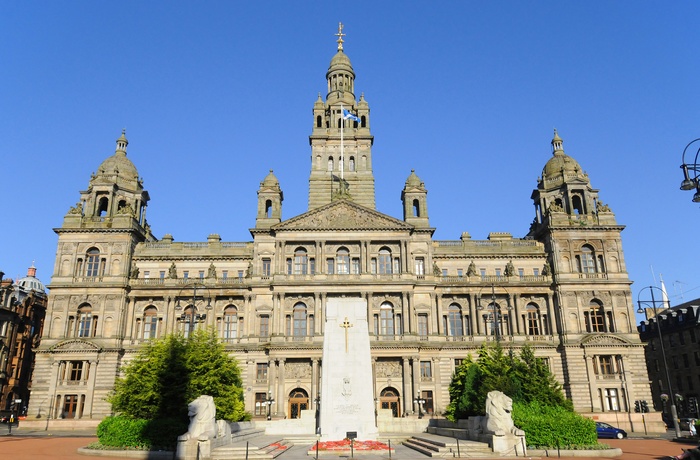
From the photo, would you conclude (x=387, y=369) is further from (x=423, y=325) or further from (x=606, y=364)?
(x=606, y=364)

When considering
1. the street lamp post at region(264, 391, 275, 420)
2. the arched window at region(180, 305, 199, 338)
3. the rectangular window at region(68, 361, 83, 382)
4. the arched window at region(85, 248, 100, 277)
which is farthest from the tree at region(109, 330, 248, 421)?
the arched window at region(85, 248, 100, 277)

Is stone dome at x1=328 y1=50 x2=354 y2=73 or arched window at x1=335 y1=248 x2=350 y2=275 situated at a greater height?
stone dome at x1=328 y1=50 x2=354 y2=73

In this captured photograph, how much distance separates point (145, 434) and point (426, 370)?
116 ft

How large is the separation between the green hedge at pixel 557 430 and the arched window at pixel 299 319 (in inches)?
1333

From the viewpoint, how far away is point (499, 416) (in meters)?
27.9

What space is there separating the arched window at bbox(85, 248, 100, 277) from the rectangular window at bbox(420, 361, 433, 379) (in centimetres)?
3730

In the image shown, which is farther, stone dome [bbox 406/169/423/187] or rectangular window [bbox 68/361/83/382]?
stone dome [bbox 406/169/423/187]

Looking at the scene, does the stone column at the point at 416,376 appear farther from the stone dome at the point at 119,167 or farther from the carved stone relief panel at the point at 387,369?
the stone dome at the point at 119,167

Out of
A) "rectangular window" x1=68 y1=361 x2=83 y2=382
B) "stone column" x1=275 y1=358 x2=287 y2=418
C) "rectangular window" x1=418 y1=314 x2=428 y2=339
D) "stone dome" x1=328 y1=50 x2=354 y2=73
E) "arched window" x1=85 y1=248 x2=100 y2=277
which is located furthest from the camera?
"stone dome" x1=328 y1=50 x2=354 y2=73

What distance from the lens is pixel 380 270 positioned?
62.1 m

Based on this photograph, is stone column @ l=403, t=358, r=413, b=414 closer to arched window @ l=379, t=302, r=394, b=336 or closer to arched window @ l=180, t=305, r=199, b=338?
arched window @ l=379, t=302, r=394, b=336

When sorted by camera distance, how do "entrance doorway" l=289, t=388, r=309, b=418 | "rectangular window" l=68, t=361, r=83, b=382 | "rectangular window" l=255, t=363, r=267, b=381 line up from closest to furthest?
"entrance doorway" l=289, t=388, r=309, b=418
"rectangular window" l=255, t=363, r=267, b=381
"rectangular window" l=68, t=361, r=83, b=382

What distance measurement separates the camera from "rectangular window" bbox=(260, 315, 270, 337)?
2356 inches

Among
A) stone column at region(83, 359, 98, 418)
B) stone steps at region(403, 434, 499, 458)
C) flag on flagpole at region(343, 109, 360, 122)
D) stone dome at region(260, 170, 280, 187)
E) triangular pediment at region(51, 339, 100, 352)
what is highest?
flag on flagpole at region(343, 109, 360, 122)
